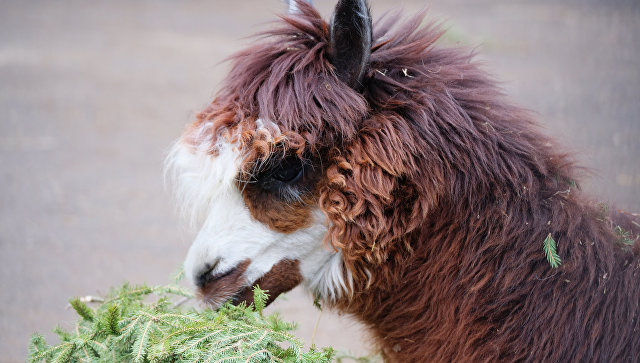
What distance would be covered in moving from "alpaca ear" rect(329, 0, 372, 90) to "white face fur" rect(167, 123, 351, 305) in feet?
1.63

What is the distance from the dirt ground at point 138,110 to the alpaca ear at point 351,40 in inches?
26.3

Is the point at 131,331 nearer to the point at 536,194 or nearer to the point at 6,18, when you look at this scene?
the point at 536,194

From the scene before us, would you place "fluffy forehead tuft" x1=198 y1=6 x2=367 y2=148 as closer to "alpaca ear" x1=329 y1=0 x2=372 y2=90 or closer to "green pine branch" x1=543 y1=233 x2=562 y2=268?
"alpaca ear" x1=329 y1=0 x2=372 y2=90

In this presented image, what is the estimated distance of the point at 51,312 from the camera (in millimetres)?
5074

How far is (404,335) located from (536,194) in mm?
721

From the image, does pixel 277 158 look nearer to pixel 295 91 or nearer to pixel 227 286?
pixel 295 91

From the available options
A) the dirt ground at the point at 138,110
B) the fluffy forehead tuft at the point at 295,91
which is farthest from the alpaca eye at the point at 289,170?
the dirt ground at the point at 138,110

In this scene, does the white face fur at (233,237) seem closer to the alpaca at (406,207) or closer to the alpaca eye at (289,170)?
the alpaca at (406,207)

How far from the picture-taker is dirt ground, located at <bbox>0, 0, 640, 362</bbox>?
5488 mm

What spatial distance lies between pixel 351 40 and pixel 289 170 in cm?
52

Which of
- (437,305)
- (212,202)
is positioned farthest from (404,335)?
(212,202)

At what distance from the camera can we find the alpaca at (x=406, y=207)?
2121 millimetres

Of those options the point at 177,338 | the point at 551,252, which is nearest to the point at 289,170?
the point at 177,338

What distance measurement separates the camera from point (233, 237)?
228 centimetres
